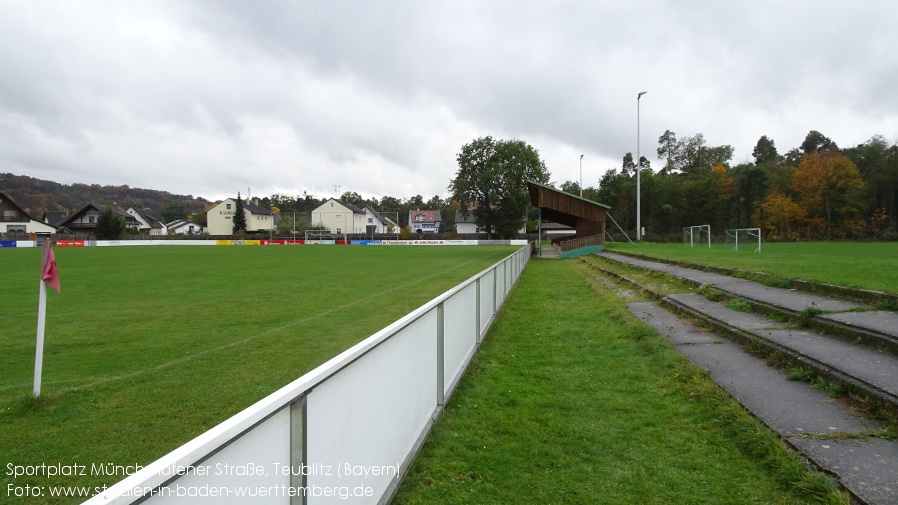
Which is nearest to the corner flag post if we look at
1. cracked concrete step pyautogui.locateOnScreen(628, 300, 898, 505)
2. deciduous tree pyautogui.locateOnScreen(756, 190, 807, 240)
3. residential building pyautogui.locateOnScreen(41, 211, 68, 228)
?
cracked concrete step pyautogui.locateOnScreen(628, 300, 898, 505)

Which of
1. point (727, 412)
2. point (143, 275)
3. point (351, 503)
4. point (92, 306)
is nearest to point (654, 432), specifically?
point (727, 412)

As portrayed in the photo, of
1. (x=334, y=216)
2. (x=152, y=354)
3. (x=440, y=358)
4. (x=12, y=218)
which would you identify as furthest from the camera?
(x=334, y=216)

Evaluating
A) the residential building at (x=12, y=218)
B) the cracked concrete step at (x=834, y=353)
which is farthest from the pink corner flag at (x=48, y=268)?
the residential building at (x=12, y=218)

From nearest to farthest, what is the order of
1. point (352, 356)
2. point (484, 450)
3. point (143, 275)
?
point (352, 356) < point (484, 450) < point (143, 275)

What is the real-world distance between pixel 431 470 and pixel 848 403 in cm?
342

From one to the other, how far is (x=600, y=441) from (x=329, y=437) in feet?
8.69

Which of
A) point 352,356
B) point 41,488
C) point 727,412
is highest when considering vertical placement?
point 352,356

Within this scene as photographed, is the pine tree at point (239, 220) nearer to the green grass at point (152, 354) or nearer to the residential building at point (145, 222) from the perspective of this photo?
the residential building at point (145, 222)

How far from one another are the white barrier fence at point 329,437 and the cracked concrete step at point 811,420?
267 cm

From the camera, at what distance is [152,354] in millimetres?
7250

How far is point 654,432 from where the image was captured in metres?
4.22

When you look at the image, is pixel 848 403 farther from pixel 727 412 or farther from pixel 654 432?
pixel 654 432

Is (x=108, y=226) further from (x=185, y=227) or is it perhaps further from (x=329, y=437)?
(x=329, y=437)

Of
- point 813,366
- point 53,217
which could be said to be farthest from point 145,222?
point 813,366
